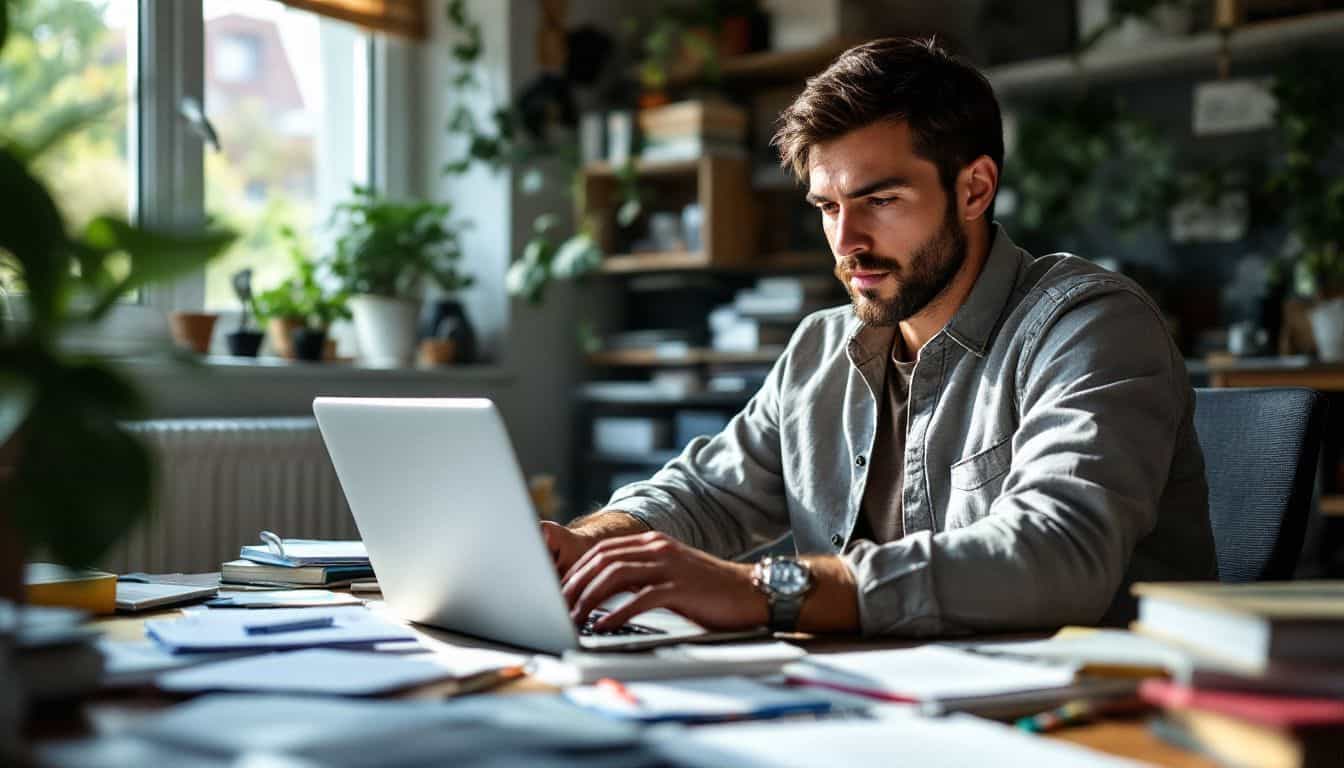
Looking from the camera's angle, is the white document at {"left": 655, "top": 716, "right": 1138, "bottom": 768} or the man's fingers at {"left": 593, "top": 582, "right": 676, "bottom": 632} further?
the man's fingers at {"left": 593, "top": 582, "right": 676, "bottom": 632}

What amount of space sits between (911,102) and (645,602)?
2.65 ft

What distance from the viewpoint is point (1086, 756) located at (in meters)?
0.72

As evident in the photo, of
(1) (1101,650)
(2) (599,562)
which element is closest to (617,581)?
(2) (599,562)

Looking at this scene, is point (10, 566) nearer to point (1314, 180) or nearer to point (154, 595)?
point (154, 595)

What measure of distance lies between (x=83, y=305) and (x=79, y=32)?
254 centimetres

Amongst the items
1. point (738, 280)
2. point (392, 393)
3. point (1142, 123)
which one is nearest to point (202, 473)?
point (392, 393)

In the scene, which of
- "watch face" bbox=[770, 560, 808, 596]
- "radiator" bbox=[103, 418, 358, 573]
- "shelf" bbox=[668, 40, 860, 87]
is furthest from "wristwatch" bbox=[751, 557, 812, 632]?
"shelf" bbox=[668, 40, 860, 87]

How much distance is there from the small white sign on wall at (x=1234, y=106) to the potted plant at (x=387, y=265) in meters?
1.91

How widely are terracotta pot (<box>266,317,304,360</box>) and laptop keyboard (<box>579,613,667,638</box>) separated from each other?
2.25 meters

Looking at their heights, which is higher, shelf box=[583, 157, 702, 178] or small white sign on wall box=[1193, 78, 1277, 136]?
small white sign on wall box=[1193, 78, 1277, 136]

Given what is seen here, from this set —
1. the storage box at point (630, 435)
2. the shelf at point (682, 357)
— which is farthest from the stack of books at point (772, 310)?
the storage box at point (630, 435)

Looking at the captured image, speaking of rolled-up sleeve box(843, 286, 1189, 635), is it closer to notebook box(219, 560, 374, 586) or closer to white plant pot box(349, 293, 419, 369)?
notebook box(219, 560, 374, 586)

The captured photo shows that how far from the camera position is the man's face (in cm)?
163

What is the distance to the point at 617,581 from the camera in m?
1.13
